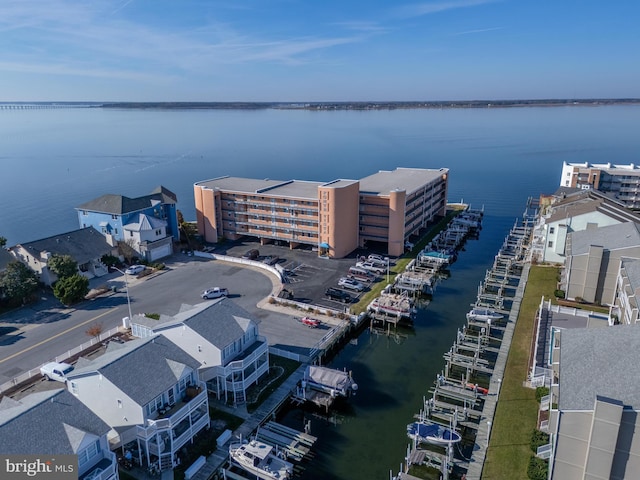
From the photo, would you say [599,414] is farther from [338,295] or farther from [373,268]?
[373,268]

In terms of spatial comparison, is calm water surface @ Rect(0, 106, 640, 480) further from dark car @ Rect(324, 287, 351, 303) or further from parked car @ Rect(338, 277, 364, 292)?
parked car @ Rect(338, 277, 364, 292)

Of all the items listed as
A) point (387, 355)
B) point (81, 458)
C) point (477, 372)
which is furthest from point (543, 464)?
point (81, 458)

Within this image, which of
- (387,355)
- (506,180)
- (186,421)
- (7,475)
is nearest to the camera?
(7,475)

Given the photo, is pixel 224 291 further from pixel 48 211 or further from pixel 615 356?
pixel 48 211

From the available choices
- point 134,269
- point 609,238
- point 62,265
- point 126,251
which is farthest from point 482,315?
point 62,265

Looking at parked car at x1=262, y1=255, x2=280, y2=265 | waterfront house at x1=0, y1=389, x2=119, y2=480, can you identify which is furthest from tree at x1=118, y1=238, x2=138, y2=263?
waterfront house at x1=0, y1=389, x2=119, y2=480

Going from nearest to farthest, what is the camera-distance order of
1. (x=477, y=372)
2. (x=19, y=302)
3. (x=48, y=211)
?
1. (x=477, y=372)
2. (x=19, y=302)
3. (x=48, y=211)
